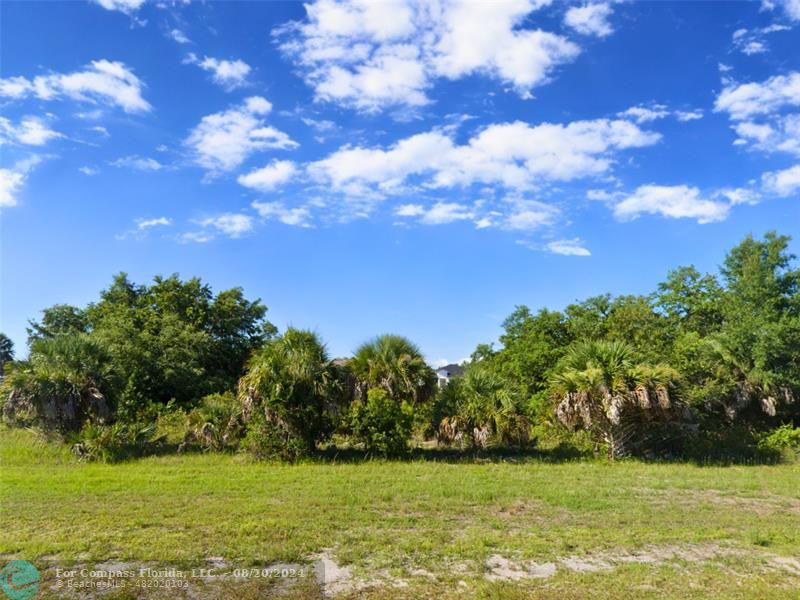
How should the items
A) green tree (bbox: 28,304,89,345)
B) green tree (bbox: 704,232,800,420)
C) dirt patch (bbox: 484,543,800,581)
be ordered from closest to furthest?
dirt patch (bbox: 484,543,800,581) → green tree (bbox: 704,232,800,420) → green tree (bbox: 28,304,89,345)

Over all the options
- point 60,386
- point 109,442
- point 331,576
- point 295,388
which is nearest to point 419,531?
point 331,576

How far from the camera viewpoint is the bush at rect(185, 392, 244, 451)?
48.6ft

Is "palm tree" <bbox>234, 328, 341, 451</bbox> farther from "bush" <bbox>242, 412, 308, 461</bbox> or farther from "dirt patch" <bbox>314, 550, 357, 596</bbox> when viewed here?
"dirt patch" <bbox>314, 550, 357, 596</bbox>

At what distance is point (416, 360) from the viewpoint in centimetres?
1527

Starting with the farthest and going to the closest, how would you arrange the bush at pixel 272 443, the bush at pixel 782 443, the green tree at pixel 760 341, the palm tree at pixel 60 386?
the green tree at pixel 760 341 < the bush at pixel 782 443 < the palm tree at pixel 60 386 < the bush at pixel 272 443

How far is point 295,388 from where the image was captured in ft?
46.2

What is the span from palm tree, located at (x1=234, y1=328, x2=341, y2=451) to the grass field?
2519 mm

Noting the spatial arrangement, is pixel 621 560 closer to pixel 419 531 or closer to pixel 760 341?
pixel 419 531

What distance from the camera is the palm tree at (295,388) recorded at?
1391cm

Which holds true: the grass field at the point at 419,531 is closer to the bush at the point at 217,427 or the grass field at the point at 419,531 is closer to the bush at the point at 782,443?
the bush at the point at 217,427

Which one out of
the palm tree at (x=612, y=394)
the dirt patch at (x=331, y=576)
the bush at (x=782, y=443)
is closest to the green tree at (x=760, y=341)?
the bush at (x=782, y=443)

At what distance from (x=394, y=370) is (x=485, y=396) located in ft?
9.29

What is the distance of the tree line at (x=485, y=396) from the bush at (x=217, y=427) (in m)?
0.03

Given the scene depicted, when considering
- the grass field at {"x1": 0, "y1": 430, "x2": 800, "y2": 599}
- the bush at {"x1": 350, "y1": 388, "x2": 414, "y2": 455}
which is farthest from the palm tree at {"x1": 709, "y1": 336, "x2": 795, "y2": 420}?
the bush at {"x1": 350, "y1": 388, "x2": 414, "y2": 455}
